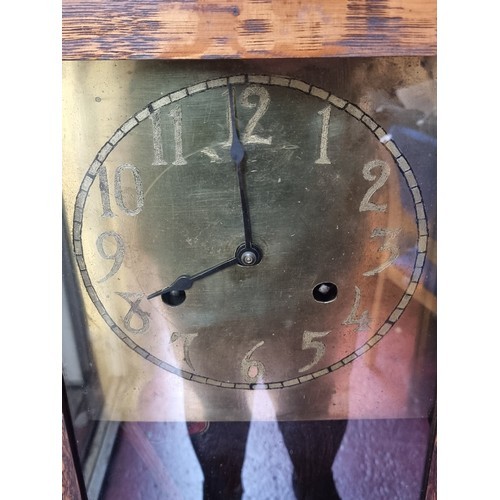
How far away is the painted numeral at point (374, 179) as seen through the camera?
93 cm

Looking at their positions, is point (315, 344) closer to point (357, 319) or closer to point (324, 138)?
point (357, 319)

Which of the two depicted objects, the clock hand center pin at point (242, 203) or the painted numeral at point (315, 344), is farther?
the painted numeral at point (315, 344)

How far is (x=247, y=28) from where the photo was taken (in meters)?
0.71

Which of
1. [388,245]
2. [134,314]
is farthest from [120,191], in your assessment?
[388,245]

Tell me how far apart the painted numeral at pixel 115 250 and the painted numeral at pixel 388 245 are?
40 cm

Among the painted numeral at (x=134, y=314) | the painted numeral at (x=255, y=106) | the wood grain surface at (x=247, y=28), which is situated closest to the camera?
the wood grain surface at (x=247, y=28)

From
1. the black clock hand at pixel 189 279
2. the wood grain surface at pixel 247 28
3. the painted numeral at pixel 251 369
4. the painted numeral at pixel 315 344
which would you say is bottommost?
the painted numeral at pixel 251 369

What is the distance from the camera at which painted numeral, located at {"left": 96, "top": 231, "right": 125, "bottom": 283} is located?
0.98 metres

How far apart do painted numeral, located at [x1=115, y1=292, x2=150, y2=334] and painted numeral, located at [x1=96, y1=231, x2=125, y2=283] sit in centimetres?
5

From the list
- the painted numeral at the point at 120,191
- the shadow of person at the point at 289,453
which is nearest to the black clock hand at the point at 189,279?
the painted numeral at the point at 120,191

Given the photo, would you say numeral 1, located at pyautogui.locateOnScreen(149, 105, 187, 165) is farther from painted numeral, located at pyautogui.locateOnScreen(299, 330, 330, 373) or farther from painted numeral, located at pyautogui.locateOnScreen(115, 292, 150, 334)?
painted numeral, located at pyautogui.locateOnScreen(299, 330, 330, 373)

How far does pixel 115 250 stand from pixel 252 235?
0.22 m

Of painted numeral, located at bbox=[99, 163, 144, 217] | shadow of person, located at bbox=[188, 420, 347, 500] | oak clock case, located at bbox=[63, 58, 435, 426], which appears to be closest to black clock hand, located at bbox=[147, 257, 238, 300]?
oak clock case, located at bbox=[63, 58, 435, 426]

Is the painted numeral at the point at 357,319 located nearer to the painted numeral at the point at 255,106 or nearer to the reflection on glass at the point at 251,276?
the reflection on glass at the point at 251,276
